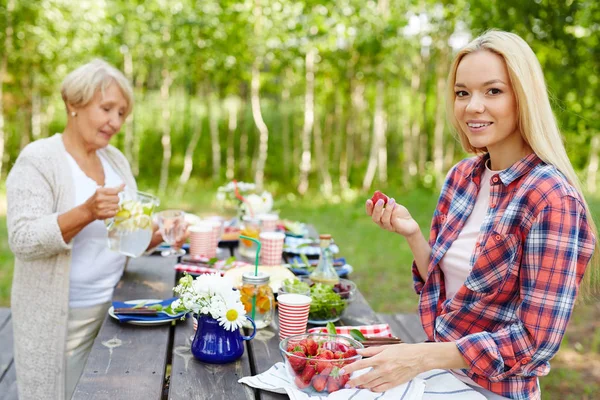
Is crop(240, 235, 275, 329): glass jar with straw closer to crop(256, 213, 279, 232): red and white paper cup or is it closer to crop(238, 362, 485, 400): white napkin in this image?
crop(238, 362, 485, 400): white napkin

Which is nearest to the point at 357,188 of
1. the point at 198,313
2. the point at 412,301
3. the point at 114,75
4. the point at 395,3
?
the point at 395,3

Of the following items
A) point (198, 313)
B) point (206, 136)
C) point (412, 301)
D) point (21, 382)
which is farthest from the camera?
point (206, 136)

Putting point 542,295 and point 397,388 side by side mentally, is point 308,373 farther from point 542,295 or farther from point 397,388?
point 542,295

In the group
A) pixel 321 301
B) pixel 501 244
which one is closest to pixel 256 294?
pixel 321 301

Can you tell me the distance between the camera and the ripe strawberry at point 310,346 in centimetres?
152

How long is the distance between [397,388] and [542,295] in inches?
16.3

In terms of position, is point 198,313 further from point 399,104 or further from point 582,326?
point 399,104

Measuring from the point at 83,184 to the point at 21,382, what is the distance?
82cm

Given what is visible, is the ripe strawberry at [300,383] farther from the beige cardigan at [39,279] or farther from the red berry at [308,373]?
the beige cardigan at [39,279]

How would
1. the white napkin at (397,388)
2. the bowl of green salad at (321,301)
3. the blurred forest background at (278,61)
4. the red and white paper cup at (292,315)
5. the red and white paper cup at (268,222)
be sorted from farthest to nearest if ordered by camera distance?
the blurred forest background at (278,61), the red and white paper cup at (268,222), the bowl of green salad at (321,301), the red and white paper cup at (292,315), the white napkin at (397,388)

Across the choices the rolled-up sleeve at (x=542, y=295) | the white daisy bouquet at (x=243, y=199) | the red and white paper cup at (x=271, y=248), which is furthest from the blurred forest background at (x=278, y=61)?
the rolled-up sleeve at (x=542, y=295)

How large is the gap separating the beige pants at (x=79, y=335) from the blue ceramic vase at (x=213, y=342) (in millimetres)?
998

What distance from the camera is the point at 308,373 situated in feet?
4.81

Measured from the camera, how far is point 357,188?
Result: 34.8 feet
